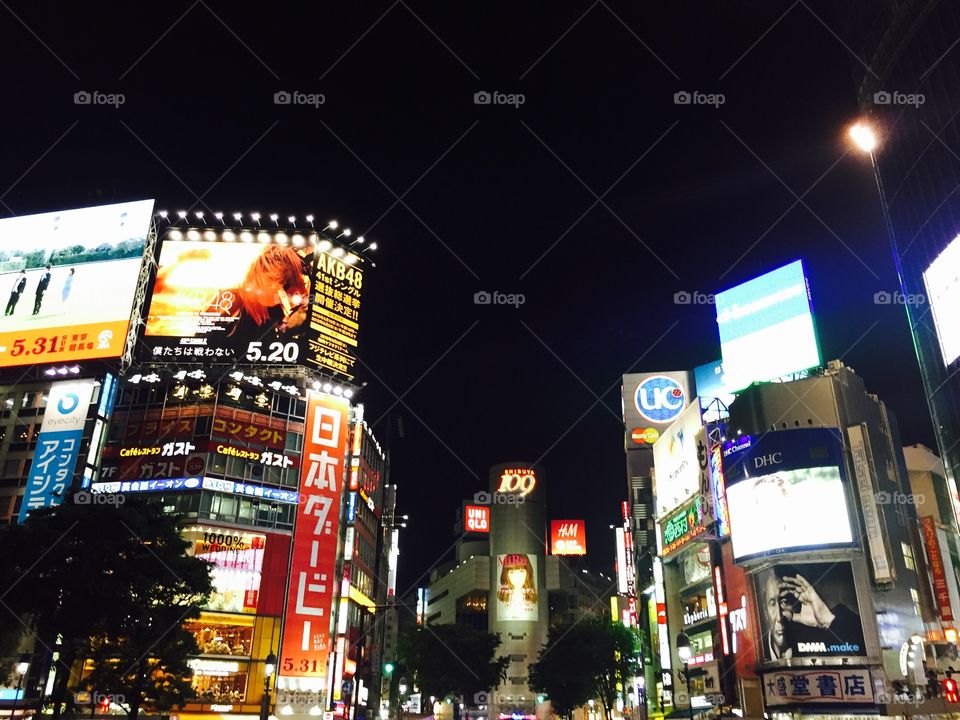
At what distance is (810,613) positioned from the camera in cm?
3797

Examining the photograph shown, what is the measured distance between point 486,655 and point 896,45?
63.8m

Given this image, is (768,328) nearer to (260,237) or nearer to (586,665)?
(586,665)

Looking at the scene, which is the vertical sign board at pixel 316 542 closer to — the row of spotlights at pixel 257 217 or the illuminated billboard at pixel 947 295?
the row of spotlights at pixel 257 217

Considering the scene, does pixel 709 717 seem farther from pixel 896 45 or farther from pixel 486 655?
pixel 896 45

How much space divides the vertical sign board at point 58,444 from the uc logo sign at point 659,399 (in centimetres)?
5223

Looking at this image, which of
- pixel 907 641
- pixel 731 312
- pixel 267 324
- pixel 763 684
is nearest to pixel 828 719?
pixel 763 684

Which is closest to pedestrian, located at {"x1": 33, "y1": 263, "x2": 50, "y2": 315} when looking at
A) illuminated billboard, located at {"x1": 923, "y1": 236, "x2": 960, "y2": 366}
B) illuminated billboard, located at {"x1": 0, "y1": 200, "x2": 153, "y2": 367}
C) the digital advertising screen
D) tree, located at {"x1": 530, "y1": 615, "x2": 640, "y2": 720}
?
illuminated billboard, located at {"x1": 0, "y1": 200, "x2": 153, "y2": 367}

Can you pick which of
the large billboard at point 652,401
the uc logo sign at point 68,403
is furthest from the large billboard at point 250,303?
the large billboard at point 652,401

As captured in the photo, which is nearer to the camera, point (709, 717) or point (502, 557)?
point (709, 717)

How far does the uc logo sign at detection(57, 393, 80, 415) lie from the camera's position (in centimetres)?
5272

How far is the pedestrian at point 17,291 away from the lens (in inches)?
2122

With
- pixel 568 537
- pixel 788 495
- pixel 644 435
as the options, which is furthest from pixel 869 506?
A: pixel 568 537

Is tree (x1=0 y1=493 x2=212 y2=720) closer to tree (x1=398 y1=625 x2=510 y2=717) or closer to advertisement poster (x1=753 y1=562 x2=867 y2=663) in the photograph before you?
advertisement poster (x1=753 y1=562 x2=867 y2=663)

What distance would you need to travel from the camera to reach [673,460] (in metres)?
54.9
